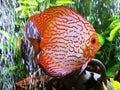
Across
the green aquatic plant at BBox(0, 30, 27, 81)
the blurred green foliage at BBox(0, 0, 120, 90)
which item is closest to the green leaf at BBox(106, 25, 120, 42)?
the blurred green foliage at BBox(0, 0, 120, 90)

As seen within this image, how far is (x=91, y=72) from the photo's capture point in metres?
0.46

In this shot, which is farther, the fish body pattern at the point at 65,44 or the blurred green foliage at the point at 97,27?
the blurred green foliage at the point at 97,27

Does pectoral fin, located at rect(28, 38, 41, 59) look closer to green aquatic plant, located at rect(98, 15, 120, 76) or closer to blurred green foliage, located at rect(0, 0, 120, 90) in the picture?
blurred green foliage, located at rect(0, 0, 120, 90)

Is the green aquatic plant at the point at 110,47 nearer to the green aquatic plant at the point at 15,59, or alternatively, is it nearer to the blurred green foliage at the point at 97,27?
the blurred green foliage at the point at 97,27

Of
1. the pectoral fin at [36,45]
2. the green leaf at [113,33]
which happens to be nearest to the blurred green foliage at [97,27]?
the green leaf at [113,33]

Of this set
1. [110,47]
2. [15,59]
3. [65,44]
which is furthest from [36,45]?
[110,47]

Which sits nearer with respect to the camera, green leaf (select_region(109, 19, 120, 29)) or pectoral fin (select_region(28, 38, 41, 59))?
pectoral fin (select_region(28, 38, 41, 59))

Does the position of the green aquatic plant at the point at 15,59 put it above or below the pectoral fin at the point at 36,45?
below

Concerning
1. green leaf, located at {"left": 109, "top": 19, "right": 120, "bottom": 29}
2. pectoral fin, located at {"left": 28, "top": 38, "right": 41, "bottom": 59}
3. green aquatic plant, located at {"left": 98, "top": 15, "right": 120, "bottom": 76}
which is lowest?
green aquatic plant, located at {"left": 98, "top": 15, "right": 120, "bottom": 76}

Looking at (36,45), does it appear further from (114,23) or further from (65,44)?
(114,23)

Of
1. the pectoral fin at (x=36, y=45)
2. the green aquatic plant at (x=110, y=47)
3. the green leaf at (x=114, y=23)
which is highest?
the pectoral fin at (x=36, y=45)

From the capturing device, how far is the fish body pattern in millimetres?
414

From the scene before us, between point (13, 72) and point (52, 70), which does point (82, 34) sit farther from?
point (13, 72)

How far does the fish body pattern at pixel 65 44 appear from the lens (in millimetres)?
414
